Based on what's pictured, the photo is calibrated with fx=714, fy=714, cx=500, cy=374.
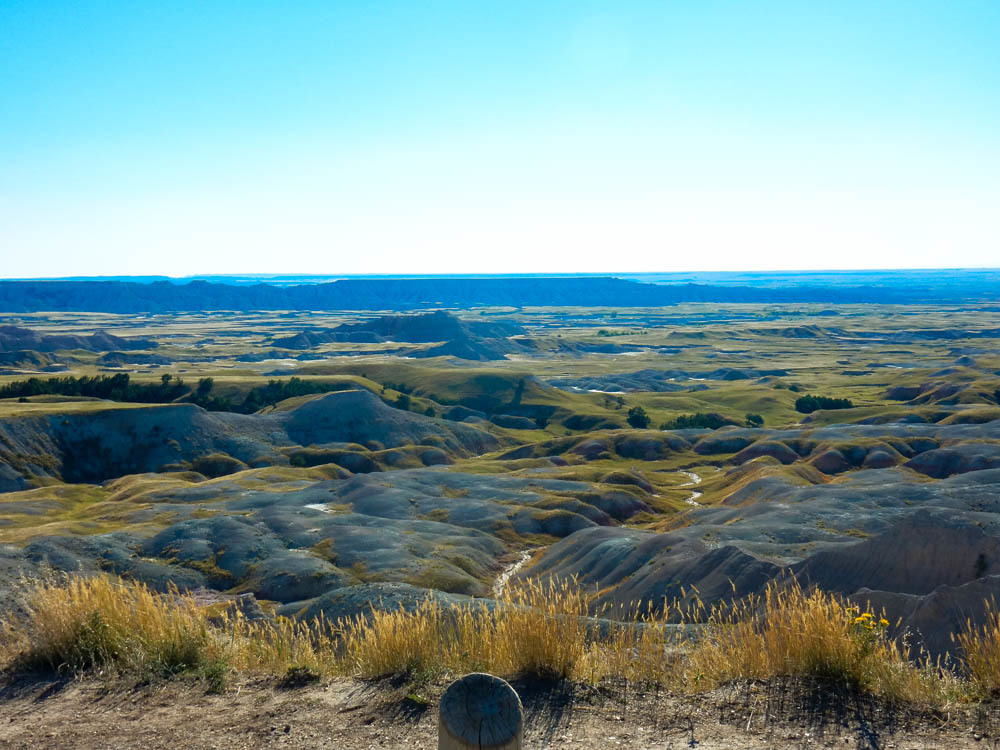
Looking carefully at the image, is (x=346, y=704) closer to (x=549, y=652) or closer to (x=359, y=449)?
(x=549, y=652)

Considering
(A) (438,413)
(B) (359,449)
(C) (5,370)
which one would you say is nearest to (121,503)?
(B) (359,449)

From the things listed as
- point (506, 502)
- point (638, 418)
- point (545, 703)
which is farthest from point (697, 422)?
point (545, 703)

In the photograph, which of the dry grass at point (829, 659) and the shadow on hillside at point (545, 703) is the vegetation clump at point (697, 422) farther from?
the shadow on hillside at point (545, 703)

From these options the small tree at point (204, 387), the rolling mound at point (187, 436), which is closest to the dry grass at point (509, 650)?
the rolling mound at point (187, 436)

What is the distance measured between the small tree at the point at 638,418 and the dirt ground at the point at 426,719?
124 m

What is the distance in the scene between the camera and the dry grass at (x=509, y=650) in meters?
10.5

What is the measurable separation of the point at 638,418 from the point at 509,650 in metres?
127

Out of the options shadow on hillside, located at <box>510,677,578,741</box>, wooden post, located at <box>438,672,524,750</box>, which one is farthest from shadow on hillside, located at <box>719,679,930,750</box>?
wooden post, located at <box>438,672,524,750</box>

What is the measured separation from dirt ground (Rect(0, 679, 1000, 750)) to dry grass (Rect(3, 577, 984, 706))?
37 centimetres

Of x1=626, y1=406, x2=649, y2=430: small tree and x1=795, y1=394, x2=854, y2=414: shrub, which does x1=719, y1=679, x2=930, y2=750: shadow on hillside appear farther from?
x1=795, y1=394, x2=854, y2=414: shrub

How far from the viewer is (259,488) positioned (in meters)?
81.4

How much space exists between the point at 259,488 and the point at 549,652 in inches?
3007

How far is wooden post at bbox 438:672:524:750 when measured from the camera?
6711 millimetres

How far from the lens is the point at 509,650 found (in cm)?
1117
